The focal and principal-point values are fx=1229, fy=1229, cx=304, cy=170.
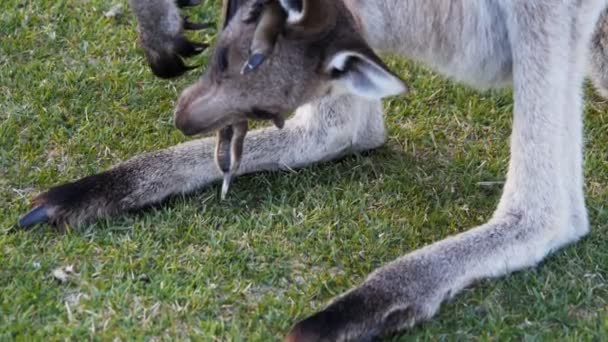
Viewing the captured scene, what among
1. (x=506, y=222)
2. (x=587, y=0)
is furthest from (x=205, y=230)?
(x=587, y=0)

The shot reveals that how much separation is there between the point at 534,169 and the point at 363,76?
0.58 m

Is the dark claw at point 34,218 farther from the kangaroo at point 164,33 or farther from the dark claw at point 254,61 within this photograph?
the dark claw at point 254,61

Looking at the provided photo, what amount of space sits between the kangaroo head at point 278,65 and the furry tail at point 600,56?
1.04 m

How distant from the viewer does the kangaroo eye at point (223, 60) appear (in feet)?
11.2

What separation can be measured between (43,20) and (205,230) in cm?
150

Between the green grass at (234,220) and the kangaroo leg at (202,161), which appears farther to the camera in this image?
the kangaroo leg at (202,161)

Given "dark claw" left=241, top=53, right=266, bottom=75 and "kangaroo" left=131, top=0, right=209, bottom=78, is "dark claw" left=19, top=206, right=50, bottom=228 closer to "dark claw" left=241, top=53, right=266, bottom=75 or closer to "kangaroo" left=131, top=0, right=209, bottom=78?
"kangaroo" left=131, top=0, right=209, bottom=78

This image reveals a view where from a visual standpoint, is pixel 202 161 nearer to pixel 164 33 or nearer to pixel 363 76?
pixel 164 33

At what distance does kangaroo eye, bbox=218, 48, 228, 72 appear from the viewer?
3400 millimetres

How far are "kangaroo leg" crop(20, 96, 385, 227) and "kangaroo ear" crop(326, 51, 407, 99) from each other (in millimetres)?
527

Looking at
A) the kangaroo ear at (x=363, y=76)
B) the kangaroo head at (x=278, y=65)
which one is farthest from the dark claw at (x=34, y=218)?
the kangaroo ear at (x=363, y=76)

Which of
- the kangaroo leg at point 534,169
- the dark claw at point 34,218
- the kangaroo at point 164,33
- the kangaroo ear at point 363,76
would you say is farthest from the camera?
the kangaroo at point 164,33

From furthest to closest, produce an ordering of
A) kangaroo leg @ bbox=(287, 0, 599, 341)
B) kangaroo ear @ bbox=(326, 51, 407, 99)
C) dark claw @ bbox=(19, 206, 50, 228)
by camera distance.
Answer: dark claw @ bbox=(19, 206, 50, 228), kangaroo leg @ bbox=(287, 0, 599, 341), kangaroo ear @ bbox=(326, 51, 407, 99)

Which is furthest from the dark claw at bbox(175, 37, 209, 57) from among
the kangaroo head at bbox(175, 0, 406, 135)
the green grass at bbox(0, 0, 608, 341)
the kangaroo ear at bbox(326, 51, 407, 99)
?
the kangaroo ear at bbox(326, 51, 407, 99)
